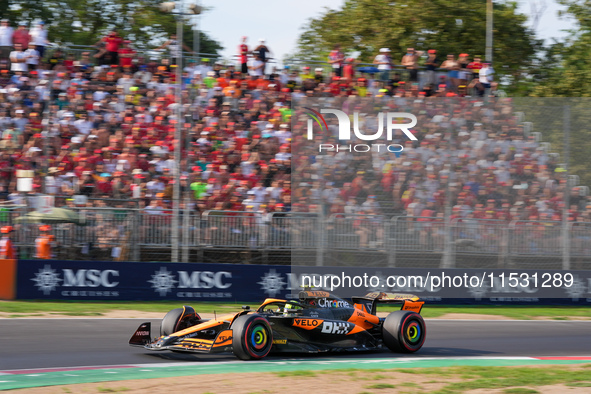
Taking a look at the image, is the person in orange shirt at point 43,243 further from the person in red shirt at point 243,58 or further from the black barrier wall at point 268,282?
the person in red shirt at point 243,58

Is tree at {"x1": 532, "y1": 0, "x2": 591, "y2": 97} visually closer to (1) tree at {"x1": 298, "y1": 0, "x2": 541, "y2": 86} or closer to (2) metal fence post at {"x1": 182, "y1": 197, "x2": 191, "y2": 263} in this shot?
(1) tree at {"x1": 298, "y1": 0, "x2": 541, "y2": 86}

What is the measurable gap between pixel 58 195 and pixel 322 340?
8.86 meters

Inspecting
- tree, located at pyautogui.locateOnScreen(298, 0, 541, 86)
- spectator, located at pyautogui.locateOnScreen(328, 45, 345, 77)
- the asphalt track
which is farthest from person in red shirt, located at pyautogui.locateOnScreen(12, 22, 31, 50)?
tree, located at pyautogui.locateOnScreen(298, 0, 541, 86)

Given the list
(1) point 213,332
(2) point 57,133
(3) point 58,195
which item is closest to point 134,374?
(1) point 213,332

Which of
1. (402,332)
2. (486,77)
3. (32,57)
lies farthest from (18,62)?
(402,332)

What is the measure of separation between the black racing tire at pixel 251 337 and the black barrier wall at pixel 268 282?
6.93 meters

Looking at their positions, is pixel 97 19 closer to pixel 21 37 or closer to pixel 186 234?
pixel 21 37

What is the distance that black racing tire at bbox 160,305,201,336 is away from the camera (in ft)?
31.4

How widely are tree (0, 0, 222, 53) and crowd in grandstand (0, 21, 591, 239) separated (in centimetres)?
1602

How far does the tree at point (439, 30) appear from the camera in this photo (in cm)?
3098

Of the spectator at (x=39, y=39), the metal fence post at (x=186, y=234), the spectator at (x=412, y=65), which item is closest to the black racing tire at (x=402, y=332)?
the metal fence post at (x=186, y=234)

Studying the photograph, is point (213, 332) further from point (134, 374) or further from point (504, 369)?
point (504, 369)

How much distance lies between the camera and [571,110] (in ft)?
61.5

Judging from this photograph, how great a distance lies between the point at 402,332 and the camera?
1015 centimetres
